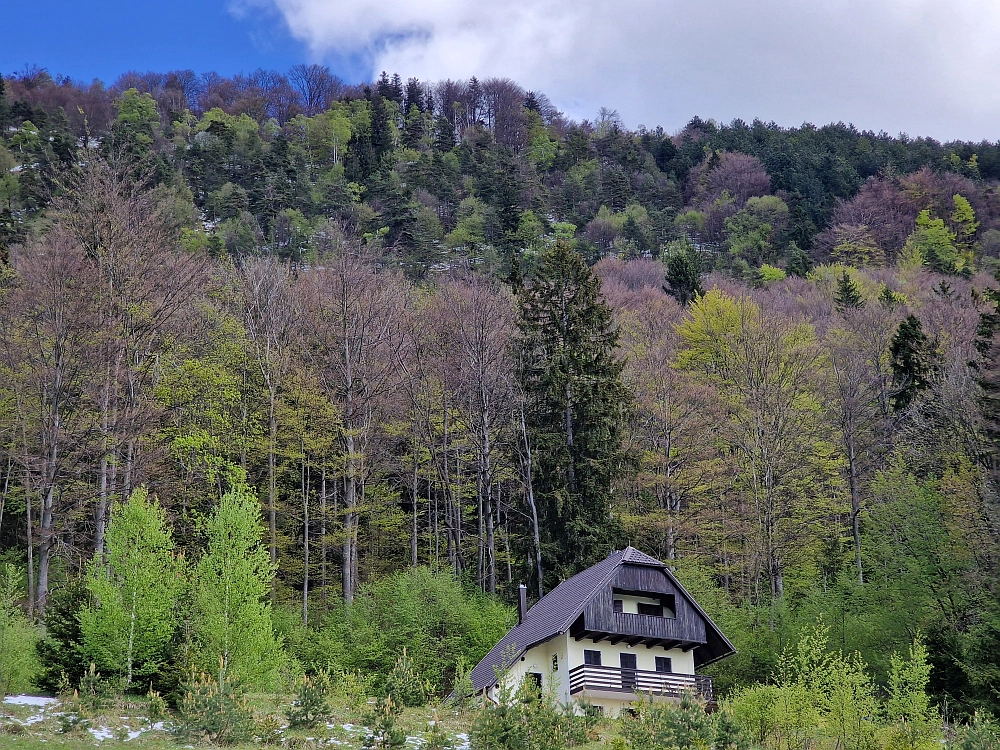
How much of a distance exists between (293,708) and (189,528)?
18475mm

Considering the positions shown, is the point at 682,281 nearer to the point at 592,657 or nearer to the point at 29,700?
the point at 592,657

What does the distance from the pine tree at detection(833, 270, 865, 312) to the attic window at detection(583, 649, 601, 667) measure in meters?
36.0

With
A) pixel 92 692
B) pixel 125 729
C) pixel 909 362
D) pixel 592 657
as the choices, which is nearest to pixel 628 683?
pixel 592 657

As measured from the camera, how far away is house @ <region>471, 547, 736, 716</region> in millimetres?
32312

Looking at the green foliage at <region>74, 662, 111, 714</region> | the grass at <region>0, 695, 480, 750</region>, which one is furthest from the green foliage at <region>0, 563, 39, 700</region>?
the grass at <region>0, 695, 480, 750</region>

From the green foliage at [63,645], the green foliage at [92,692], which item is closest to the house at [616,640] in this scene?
the green foliage at [92,692]

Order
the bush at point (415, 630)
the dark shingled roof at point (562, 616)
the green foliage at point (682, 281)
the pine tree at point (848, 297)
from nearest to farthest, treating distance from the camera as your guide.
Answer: the dark shingled roof at point (562, 616) → the bush at point (415, 630) → the pine tree at point (848, 297) → the green foliage at point (682, 281)

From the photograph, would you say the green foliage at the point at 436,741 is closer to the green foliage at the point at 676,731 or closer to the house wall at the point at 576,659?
the green foliage at the point at 676,731

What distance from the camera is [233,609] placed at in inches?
1045

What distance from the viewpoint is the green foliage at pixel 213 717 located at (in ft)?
68.1

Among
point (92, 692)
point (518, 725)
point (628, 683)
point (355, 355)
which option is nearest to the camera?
point (518, 725)


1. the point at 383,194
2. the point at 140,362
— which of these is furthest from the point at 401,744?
the point at 383,194

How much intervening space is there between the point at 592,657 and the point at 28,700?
1784 cm

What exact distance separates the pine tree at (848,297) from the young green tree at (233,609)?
1780 inches
